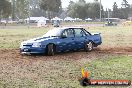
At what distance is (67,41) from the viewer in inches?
662

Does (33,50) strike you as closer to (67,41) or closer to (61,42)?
(61,42)

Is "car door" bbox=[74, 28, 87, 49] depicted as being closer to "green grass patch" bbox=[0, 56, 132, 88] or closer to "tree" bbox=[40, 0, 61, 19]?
"green grass patch" bbox=[0, 56, 132, 88]

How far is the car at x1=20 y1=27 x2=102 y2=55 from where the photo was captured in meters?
15.9

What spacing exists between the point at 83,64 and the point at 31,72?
2598 mm

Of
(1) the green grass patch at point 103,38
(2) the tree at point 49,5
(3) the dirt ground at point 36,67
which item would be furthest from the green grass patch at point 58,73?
(2) the tree at point 49,5

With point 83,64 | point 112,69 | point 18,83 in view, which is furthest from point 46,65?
point 18,83

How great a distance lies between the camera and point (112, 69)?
11781mm

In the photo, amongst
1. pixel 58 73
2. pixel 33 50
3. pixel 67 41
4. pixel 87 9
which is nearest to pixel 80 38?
pixel 67 41

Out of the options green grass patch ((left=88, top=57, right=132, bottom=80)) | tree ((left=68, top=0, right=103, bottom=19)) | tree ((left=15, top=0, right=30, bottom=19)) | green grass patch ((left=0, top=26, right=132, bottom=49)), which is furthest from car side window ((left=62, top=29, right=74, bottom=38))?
tree ((left=15, top=0, right=30, bottom=19))

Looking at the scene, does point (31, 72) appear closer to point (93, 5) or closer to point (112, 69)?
point (112, 69)

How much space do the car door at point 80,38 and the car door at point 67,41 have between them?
0.83ft

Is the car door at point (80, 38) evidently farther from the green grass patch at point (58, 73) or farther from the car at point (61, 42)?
the green grass patch at point (58, 73)

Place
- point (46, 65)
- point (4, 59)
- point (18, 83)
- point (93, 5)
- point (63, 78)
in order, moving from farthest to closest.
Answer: point (93, 5) < point (4, 59) < point (46, 65) < point (63, 78) < point (18, 83)

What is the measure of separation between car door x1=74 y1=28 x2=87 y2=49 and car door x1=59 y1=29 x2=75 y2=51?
25 cm
